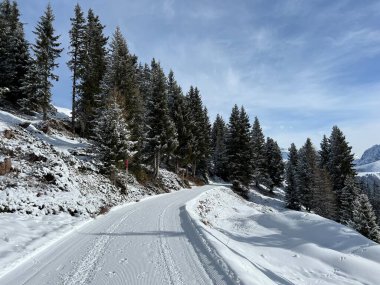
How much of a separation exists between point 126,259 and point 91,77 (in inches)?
1254

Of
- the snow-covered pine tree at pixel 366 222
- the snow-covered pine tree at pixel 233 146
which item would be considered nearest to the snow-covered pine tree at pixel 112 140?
the snow-covered pine tree at pixel 366 222

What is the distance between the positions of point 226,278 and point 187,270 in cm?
109

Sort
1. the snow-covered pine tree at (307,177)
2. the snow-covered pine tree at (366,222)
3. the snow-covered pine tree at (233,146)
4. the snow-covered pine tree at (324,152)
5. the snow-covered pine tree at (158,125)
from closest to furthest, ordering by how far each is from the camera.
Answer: the snow-covered pine tree at (366,222) < the snow-covered pine tree at (158,125) < the snow-covered pine tree at (233,146) < the snow-covered pine tree at (307,177) < the snow-covered pine tree at (324,152)

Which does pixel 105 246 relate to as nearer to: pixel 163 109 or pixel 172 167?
pixel 163 109

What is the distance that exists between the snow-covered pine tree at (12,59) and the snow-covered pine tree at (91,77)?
25.3 ft

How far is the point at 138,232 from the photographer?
12672 millimetres

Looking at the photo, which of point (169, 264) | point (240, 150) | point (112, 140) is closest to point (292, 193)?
point (240, 150)

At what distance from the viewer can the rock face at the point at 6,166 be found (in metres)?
16.5

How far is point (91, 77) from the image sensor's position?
37.2 meters

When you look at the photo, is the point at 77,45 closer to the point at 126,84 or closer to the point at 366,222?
the point at 126,84

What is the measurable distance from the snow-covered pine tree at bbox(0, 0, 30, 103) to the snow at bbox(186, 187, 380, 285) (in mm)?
33559

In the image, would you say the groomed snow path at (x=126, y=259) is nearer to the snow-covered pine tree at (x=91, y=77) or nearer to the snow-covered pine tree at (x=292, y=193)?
the snow-covered pine tree at (x=91, y=77)

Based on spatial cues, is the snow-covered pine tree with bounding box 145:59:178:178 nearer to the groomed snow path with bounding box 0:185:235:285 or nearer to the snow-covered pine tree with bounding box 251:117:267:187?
the groomed snow path with bounding box 0:185:235:285

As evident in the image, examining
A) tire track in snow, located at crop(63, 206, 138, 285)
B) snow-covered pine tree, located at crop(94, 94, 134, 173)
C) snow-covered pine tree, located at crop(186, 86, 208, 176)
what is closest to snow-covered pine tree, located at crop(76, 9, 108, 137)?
snow-covered pine tree, located at crop(94, 94, 134, 173)
